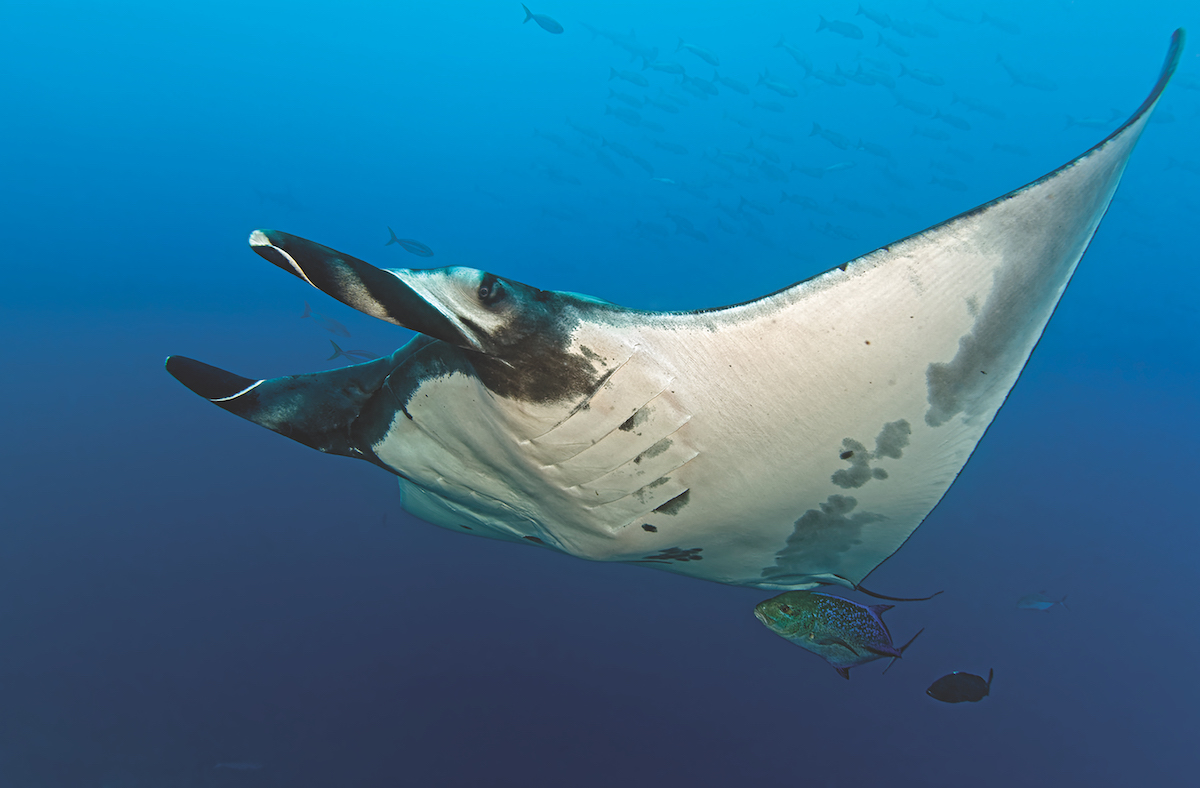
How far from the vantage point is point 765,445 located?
117cm

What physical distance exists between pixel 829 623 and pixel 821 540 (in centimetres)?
41

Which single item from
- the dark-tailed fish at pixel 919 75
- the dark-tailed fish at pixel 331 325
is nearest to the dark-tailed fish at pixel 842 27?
the dark-tailed fish at pixel 919 75

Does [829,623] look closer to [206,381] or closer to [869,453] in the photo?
[869,453]

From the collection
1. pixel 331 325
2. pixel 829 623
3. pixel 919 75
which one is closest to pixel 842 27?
pixel 919 75

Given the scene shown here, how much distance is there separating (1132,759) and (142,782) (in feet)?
29.1

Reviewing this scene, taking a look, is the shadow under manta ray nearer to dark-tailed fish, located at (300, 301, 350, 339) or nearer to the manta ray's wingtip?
the manta ray's wingtip

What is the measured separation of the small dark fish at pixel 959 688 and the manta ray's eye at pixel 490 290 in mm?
2607

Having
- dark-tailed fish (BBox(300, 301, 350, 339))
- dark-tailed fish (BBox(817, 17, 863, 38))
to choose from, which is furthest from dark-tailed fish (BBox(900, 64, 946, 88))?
dark-tailed fish (BBox(300, 301, 350, 339))

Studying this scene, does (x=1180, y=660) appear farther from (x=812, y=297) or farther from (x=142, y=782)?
(x=142, y=782)

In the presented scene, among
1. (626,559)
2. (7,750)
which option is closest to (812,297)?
(626,559)

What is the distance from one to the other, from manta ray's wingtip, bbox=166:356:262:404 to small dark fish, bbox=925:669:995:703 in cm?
291

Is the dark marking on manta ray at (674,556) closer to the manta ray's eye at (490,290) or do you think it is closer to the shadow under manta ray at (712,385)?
the shadow under manta ray at (712,385)

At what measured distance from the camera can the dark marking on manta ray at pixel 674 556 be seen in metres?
1.56

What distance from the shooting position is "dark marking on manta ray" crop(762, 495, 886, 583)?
1.38 metres
